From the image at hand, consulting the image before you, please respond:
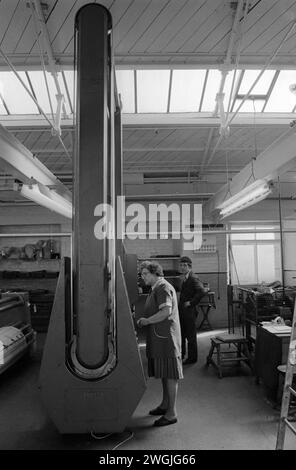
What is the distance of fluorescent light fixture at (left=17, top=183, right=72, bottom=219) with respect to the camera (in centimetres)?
431

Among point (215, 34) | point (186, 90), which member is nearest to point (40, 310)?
point (186, 90)

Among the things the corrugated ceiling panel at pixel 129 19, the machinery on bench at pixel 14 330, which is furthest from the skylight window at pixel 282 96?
the machinery on bench at pixel 14 330

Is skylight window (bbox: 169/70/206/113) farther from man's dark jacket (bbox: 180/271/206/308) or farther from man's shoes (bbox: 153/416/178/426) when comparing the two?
man's shoes (bbox: 153/416/178/426)

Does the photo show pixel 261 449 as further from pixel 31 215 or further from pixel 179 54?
pixel 31 215

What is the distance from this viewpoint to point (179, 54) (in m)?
4.18

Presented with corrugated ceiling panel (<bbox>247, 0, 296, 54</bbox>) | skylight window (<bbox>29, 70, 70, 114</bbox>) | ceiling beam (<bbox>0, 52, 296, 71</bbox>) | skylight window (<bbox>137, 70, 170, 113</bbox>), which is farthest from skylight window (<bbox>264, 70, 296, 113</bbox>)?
skylight window (<bbox>29, 70, 70, 114</bbox>)

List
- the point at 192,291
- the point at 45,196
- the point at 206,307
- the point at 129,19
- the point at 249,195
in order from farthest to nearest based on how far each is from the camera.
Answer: the point at 206,307 < the point at 192,291 < the point at 249,195 < the point at 45,196 < the point at 129,19

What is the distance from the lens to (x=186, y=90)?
546 cm

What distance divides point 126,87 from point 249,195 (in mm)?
2476

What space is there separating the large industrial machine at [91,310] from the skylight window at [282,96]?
146 inches

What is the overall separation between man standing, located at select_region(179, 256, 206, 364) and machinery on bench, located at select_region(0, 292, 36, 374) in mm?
2555

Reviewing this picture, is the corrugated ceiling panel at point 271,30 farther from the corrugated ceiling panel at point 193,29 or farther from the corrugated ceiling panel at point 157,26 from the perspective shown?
the corrugated ceiling panel at point 157,26

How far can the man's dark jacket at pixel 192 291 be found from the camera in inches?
223

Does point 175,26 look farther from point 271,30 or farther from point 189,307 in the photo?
point 189,307
